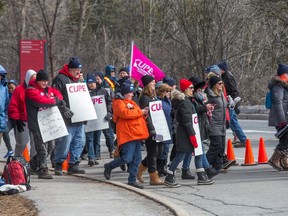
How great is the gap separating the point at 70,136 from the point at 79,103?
23.1 inches

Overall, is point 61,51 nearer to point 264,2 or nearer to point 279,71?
point 264,2

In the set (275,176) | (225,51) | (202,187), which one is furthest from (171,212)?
(225,51)

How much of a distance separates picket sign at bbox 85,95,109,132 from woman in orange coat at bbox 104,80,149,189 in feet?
11.7

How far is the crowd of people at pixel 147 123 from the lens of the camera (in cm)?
1412

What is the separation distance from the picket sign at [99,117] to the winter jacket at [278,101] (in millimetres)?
3514

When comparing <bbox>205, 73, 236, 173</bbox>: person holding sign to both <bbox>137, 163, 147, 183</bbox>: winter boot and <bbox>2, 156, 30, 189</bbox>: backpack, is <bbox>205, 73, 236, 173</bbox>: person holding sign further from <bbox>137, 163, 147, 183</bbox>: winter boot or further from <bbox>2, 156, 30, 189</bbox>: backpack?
<bbox>2, 156, 30, 189</bbox>: backpack

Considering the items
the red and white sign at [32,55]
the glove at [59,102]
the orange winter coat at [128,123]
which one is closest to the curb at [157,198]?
the orange winter coat at [128,123]

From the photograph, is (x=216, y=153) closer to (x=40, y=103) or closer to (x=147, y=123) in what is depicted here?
(x=147, y=123)

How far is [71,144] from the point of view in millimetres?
15758

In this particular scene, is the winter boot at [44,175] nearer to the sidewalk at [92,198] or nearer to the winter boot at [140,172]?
the sidewalk at [92,198]

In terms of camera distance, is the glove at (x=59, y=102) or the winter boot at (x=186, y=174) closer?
the glove at (x=59, y=102)

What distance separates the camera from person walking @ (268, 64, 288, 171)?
15.4 meters

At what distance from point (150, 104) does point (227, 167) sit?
80.5 inches

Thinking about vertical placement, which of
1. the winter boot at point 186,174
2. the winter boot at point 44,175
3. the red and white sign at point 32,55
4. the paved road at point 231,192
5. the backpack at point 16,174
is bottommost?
the paved road at point 231,192
